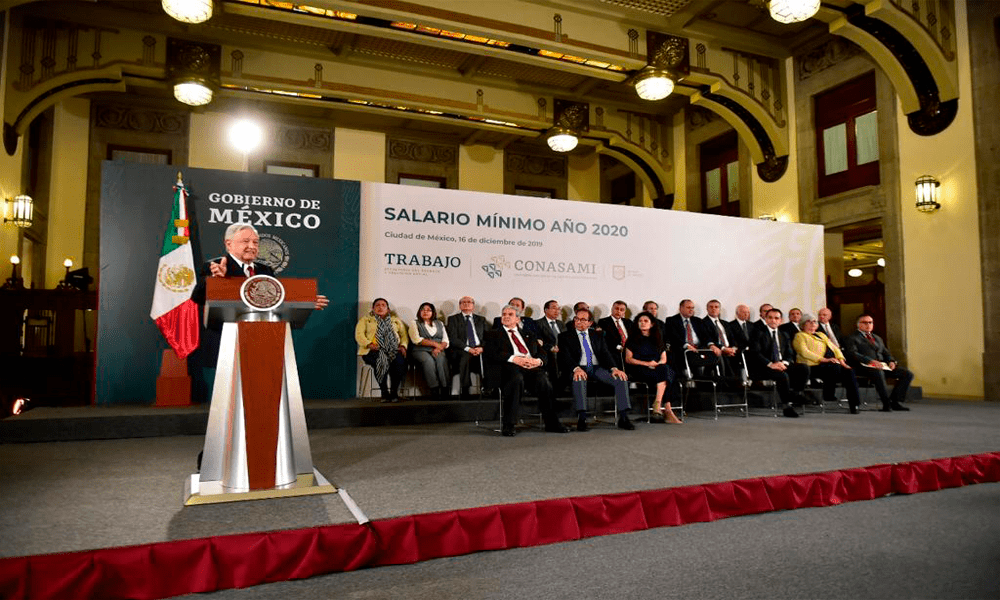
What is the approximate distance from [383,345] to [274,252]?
1.47 m

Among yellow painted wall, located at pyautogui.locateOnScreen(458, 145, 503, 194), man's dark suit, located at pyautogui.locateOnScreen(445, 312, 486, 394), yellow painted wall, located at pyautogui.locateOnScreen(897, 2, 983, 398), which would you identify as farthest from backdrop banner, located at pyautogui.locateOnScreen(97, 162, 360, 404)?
yellow painted wall, located at pyautogui.locateOnScreen(897, 2, 983, 398)

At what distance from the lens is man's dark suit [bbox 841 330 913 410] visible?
6734 mm

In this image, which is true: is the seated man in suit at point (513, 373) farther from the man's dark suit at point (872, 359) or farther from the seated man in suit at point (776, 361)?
Result: the man's dark suit at point (872, 359)

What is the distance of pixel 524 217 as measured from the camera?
284 inches

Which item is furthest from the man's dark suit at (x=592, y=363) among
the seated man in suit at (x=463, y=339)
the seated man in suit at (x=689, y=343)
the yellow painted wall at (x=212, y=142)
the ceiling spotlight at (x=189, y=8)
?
the yellow painted wall at (x=212, y=142)

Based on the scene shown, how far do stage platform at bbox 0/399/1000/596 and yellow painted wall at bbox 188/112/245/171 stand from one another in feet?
25.2

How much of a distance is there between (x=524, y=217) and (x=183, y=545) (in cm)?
561

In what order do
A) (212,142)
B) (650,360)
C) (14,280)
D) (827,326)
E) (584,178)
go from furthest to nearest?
(584,178), (212,142), (14,280), (827,326), (650,360)

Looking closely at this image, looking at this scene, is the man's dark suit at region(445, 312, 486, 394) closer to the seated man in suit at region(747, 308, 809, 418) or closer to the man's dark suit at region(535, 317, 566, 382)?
the man's dark suit at region(535, 317, 566, 382)

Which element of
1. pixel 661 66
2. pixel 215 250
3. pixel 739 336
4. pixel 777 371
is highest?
pixel 661 66

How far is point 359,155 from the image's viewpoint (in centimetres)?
1234

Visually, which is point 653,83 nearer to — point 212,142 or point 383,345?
point 383,345

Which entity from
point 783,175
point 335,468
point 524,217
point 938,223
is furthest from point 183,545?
point 783,175

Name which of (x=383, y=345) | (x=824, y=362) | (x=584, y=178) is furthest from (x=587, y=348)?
(x=584, y=178)
